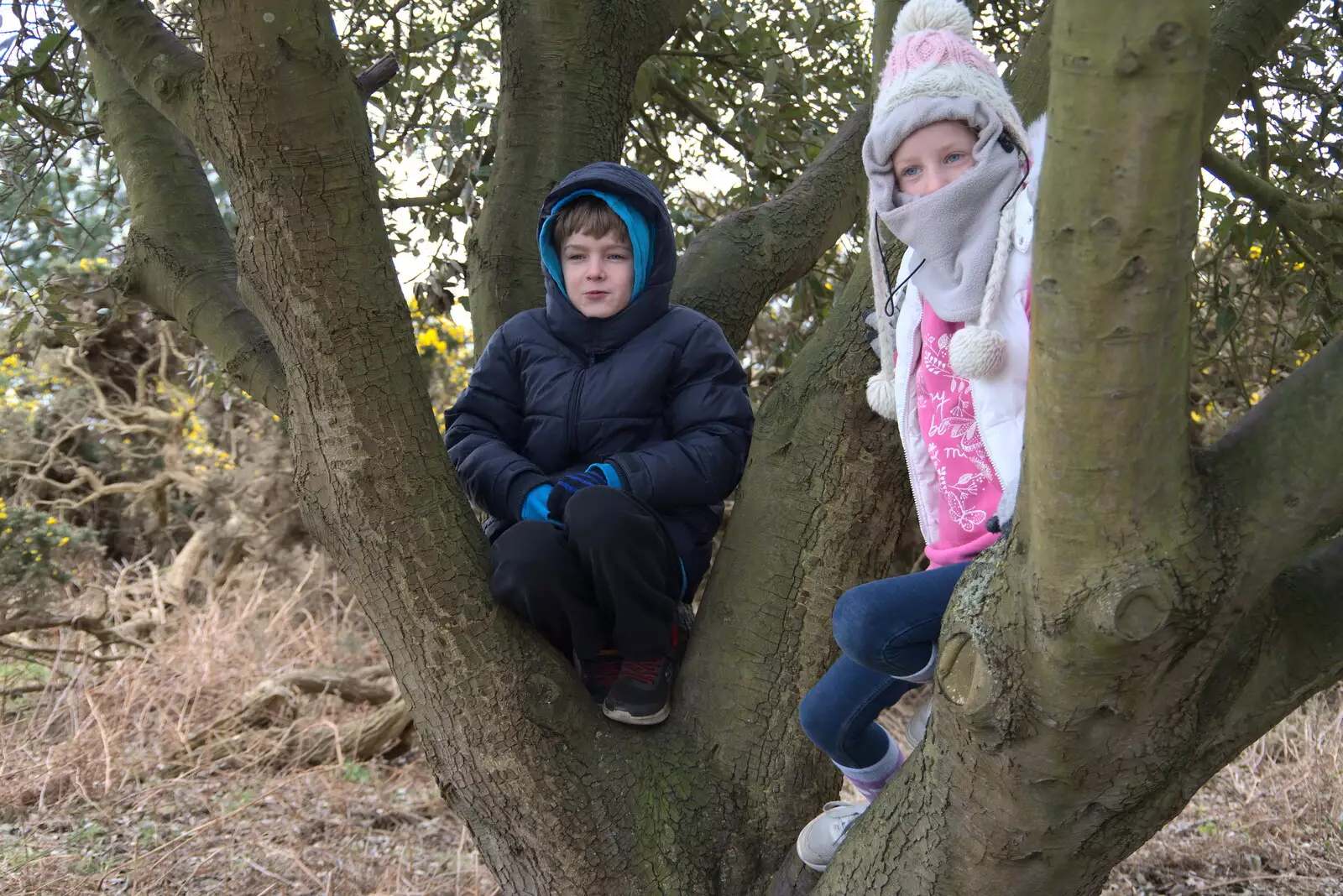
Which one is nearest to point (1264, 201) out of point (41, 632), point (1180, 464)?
point (1180, 464)

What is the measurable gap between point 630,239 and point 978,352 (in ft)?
3.27

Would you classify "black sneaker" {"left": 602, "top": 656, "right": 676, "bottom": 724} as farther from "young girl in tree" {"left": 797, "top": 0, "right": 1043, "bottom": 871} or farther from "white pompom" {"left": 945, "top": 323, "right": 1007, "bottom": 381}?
"white pompom" {"left": 945, "top": 323, "right": 1007, "bottom": 381}

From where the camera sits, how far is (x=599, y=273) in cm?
239

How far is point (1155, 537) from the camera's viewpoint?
122cm

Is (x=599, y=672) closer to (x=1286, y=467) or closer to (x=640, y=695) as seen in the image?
(x=640, y=695)

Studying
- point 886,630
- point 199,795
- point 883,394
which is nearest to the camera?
point 886,630

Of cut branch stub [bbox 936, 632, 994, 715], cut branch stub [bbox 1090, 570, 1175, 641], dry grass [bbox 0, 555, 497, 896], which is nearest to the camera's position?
cut branch stub [bbox 1090, 570, 1175, 641]

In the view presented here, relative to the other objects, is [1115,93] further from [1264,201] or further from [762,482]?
[1264,201]

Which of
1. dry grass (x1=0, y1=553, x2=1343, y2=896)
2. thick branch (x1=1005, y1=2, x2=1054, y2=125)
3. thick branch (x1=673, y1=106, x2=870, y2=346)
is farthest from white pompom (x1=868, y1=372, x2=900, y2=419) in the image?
dry grass (x1=0, y1=553, x2=1343, y2=896)

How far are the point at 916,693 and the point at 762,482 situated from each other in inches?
174

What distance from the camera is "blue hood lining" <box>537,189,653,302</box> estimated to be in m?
2.40

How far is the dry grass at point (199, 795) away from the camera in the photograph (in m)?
3.37

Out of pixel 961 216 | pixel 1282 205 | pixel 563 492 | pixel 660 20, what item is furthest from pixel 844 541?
pixel 660 20

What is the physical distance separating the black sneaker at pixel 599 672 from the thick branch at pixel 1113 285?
3.92 ft
